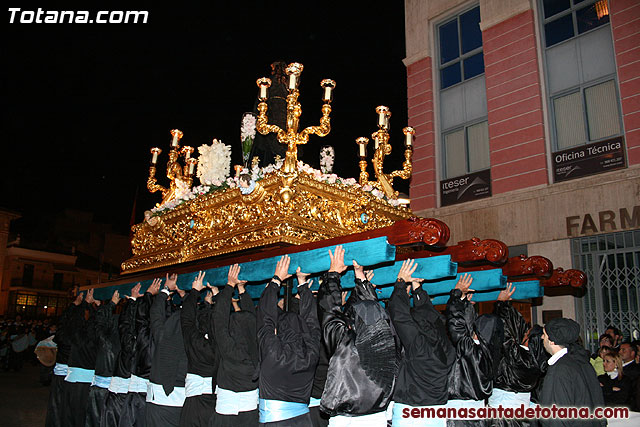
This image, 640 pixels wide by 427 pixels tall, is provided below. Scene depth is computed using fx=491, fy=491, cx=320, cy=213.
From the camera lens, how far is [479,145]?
11.1 meters

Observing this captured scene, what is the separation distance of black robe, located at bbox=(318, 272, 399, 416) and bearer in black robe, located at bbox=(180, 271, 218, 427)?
1.51 metres

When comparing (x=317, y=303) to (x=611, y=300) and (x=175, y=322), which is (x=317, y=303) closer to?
(x=175, y=322)

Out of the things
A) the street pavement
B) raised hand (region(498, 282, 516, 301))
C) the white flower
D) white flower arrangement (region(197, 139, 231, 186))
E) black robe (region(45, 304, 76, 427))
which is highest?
the white flower

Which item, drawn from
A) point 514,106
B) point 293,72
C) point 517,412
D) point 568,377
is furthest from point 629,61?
point 568,377

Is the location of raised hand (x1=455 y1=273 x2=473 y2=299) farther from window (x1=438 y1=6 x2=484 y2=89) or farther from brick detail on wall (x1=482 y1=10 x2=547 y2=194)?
window (x1=438 y1=6 x2=484 y2=89)

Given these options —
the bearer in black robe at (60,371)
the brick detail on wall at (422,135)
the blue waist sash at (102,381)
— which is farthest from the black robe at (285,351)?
the brick detail on wall at (422,135)

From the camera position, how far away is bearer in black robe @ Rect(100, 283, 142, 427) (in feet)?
18.4

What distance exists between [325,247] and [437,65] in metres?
9.69

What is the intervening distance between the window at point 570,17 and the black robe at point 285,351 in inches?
354

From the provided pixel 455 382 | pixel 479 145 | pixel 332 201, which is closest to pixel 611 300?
pixel 479 145

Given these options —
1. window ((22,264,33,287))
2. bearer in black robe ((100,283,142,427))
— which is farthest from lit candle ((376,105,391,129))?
window ((22,264,33,287))

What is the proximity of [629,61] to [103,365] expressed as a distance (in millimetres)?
9822

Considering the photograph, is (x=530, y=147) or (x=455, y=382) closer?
(x=455, y=382)

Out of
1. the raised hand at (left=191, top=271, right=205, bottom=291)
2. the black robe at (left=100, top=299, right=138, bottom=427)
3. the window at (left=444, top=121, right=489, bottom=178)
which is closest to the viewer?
the raised hand at (left=191, top=271, right=205, bottom=291)
